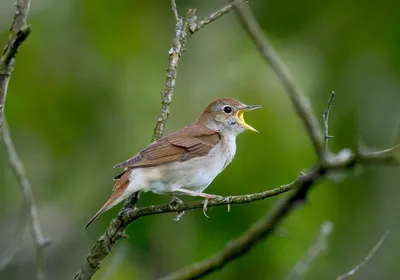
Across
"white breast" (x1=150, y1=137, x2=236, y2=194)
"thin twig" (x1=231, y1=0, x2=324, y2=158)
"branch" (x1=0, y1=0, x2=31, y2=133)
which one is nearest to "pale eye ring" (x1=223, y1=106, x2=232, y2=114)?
"white breast" (x1=150, y1=137, x2=236, y2=194)

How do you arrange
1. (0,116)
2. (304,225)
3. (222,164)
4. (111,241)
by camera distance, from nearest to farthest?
(0,116) → (111,241) → (222,164) → (304,225)

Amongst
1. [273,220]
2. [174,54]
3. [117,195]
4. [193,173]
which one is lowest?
[193,173]

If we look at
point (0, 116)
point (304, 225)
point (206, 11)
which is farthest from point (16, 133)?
point (0, 116)

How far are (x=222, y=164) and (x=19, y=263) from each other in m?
3.96

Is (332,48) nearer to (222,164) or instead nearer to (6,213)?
(6,213)

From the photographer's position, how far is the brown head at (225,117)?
6.12m

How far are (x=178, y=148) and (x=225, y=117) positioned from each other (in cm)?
78

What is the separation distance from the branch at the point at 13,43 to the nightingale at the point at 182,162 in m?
1.65

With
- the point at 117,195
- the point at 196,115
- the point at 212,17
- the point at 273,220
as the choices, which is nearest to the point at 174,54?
the point at 212,17

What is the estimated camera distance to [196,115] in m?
8.07

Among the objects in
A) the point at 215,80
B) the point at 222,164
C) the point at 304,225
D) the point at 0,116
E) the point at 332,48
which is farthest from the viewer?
the point at 332,48

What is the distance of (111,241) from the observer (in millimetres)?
4098

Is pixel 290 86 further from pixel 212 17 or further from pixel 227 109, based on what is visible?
pixel 227 109

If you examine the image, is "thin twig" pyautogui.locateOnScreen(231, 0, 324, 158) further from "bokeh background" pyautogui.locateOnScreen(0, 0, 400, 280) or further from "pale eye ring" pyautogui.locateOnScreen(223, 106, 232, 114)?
"bokeh background" pyautogui.locateOnScreen(0, 0, 400, 280)
